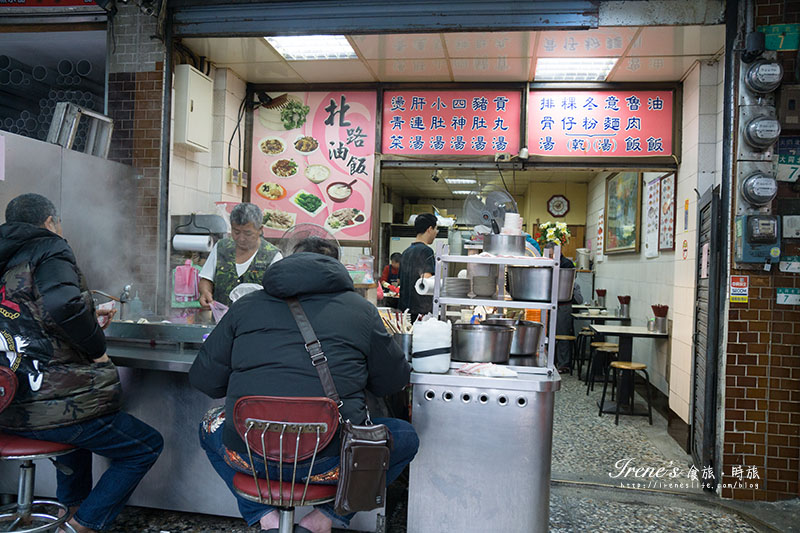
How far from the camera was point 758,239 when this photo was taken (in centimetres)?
382

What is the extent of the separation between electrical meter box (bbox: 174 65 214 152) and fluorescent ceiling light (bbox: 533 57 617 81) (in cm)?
297

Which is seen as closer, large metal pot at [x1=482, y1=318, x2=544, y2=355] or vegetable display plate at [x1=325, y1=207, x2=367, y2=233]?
large metal pot at [x1=482, y1=318, x2=544, y2=355]

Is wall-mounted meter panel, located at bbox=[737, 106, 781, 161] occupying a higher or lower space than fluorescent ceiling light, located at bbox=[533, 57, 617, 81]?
lower

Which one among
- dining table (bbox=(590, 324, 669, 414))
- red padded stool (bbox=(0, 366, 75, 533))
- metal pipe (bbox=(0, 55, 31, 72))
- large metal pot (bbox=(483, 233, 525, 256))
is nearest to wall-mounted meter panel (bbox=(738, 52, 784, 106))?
large metal pot (bbox=(483, 233, 525, 256))

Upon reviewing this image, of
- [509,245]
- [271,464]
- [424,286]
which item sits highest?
[509,245]

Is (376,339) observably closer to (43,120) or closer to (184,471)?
(184,471)

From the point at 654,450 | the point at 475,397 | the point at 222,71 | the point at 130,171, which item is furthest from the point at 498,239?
the point at 222,71

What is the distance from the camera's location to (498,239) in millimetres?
3107

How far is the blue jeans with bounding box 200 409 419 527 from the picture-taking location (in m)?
2.12

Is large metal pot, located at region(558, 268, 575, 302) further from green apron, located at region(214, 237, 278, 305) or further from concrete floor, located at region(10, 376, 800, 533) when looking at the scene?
green apron, located at region(214, 237, 278, 305)

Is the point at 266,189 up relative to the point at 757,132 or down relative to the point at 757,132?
down

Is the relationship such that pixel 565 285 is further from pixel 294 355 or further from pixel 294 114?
pixel 294 114

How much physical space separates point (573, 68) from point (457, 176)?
7.55m

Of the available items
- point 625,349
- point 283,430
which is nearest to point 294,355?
point 283,430
